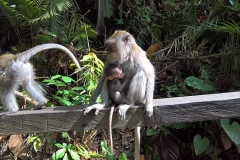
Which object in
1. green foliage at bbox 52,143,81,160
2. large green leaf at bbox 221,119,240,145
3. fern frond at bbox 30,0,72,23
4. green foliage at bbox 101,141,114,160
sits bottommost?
green foliage at bbox 52,143,81,160

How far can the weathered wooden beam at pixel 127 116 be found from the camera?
297cm

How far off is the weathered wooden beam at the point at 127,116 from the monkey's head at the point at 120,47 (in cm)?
77

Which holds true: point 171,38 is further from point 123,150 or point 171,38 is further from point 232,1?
point 123,150

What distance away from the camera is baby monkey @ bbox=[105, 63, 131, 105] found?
355 cm

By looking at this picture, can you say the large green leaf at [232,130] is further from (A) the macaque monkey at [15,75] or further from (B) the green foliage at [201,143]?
(A) the macaque monkey at [15,75]

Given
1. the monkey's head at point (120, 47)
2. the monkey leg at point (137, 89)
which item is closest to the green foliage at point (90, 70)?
the monkey's head at point (120, 47)

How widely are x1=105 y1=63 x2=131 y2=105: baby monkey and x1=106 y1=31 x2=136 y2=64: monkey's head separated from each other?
0.27ft

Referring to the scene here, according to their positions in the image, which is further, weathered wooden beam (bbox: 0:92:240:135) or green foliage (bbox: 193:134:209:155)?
green foliage (bbox: 193:134:209:155)

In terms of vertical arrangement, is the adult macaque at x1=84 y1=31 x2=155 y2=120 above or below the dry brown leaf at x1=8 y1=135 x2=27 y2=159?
above

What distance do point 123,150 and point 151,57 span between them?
1.72 m

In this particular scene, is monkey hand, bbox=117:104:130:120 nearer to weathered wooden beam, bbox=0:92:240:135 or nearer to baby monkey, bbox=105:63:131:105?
weathered wooden beam, bbox=0:92:240:135

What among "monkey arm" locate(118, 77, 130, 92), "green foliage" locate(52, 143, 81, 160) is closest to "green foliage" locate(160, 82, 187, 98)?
"green foliage" locate(52, 143, 81, 160)

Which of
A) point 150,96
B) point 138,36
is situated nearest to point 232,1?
point 138,36

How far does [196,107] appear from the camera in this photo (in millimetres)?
2975
